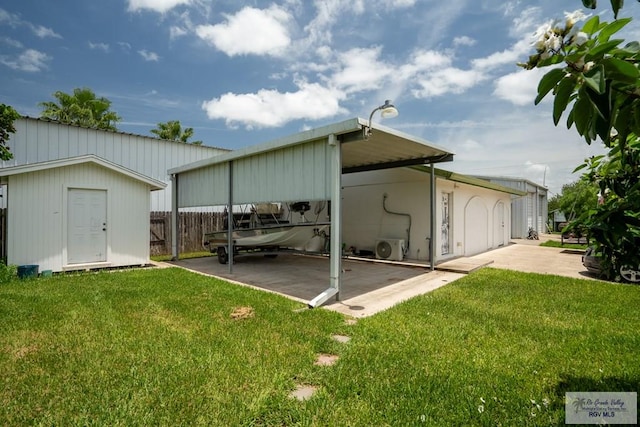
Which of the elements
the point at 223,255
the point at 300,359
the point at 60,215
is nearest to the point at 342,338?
the point at 300,359

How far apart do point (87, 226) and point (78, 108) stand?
10.8 metres

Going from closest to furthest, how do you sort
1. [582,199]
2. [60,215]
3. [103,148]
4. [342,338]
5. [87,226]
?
[342,338], [60,215], [87,226], [582,199], [103,148]

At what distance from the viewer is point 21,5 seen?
361 inches

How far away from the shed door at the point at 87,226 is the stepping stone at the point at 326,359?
7.56 metres

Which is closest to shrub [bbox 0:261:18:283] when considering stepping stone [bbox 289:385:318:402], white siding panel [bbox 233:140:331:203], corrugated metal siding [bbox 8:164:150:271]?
corrugated metal siding [bbox 8:164:150:271]

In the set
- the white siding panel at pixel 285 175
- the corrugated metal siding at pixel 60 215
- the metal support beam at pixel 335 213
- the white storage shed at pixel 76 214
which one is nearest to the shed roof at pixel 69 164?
the white storage shed at pixel 76 214

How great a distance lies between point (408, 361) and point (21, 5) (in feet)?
43.8

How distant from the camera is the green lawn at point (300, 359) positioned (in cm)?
238

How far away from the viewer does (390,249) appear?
1004cm

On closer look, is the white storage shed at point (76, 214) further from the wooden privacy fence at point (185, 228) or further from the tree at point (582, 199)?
the tree at point (582, 199)

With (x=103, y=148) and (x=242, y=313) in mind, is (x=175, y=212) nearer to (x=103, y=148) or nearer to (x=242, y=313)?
(x=103, y=148)

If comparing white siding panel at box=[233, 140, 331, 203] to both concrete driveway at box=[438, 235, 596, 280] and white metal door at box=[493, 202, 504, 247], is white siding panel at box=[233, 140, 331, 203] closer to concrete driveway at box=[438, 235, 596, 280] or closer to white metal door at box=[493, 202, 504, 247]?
concrete driveway at box=[438, 235, 596, 280]

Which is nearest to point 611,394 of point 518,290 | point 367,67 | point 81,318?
point 518,290

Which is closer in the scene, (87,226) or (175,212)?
(87,226)
